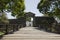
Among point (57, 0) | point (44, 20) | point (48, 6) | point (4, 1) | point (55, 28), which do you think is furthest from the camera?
point (44, 20)

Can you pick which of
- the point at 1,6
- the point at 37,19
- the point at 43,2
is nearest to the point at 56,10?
the point at 43,2

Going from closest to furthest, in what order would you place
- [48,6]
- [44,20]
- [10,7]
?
[10,7] → [48,6] → [44,20]

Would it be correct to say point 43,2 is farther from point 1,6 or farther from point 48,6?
point 1,6

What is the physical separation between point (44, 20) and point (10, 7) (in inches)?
1258

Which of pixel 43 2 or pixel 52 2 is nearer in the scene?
pixel 52 2

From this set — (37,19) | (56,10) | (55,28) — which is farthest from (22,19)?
(55,28)

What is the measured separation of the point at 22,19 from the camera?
56.5 m

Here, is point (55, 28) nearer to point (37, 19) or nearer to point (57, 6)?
point (57, 6)

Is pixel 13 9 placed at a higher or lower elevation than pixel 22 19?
higher

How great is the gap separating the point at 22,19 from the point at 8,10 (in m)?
32.5

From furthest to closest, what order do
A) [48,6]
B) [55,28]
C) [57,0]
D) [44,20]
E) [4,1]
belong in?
1. [44,20]
2. [48,6]
3. [57,0]
4. [55,28]
5. [4,1]

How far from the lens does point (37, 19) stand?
56406mm

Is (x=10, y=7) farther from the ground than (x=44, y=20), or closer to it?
farther from the ground

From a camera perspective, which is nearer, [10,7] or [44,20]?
[10,7]
